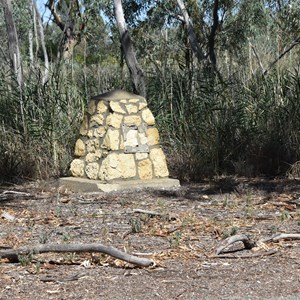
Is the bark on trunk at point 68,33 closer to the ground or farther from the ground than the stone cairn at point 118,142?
farther from the ground

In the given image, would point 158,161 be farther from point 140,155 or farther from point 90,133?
point 90,133

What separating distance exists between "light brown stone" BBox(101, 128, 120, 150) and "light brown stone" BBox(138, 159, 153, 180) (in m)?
0.45

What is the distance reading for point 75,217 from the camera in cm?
944

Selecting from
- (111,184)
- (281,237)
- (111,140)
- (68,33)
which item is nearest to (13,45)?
(111,140)

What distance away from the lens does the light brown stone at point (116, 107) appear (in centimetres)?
1189

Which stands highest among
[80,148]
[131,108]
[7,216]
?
[131,108]

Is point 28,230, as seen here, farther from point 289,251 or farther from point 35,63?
point 35,63

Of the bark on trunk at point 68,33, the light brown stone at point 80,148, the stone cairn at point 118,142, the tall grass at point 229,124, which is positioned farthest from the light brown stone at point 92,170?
the bark on trunk at point 68,33

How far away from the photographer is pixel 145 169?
12.0 meters

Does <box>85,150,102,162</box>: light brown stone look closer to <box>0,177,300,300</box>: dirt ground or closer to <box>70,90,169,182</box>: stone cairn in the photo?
<box>70,90,169,182</box>: stone cairn

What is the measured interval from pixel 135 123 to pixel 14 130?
8.40 feet

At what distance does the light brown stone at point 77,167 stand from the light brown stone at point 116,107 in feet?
3.14

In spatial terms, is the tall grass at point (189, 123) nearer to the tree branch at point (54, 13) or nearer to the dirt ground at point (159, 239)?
the dirt ground at point (159, 239)

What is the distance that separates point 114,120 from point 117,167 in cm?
68
